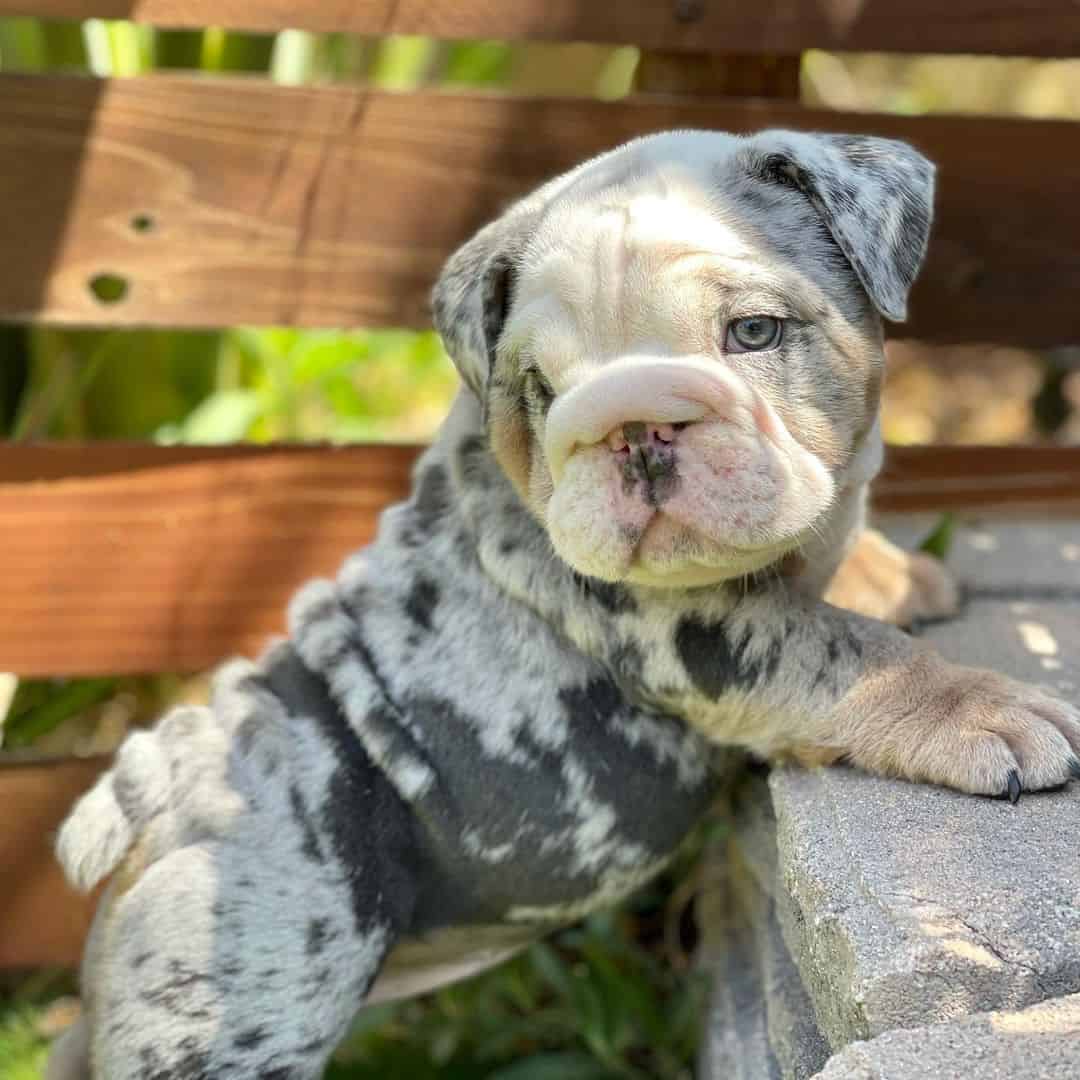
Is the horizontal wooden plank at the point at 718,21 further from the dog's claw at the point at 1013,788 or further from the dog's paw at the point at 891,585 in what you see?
the dog's claw at the point at 1013,788

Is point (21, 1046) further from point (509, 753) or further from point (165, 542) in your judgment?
point (509, 753)

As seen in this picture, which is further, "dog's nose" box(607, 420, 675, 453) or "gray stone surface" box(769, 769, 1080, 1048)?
"dog's nose" box(607, 420, 675, 453)

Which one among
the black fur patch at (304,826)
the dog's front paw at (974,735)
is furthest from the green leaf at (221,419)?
the dog's front paw at (974,735)

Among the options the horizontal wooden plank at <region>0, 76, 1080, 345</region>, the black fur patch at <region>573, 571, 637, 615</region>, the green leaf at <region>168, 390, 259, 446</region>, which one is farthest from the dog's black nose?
the green leaf at <region>168, 390, 259, 446</region>

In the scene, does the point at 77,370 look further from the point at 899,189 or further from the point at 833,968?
the point at 833,968

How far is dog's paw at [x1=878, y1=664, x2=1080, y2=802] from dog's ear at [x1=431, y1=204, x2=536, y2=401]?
3.72 ft

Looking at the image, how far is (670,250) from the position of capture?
2684mm

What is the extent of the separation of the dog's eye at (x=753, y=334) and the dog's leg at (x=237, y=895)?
4.06 ft

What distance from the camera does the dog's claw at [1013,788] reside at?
8.63ft

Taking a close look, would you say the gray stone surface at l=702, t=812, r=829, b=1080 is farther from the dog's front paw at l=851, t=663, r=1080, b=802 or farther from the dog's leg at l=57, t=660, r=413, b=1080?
the dog's leg at l=57, t=660, r=413, b=1080

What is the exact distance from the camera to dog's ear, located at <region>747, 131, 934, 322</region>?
9.08ft

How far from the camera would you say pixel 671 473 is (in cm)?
259

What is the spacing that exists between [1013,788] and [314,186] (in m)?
2.35

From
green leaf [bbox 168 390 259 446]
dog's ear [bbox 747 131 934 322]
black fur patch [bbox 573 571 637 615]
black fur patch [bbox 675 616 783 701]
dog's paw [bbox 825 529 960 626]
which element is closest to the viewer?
dog's ear [bbox 747 131 934 322]
